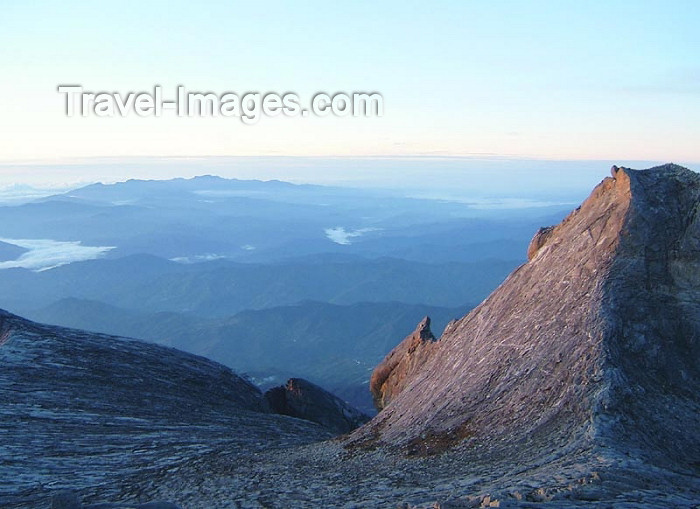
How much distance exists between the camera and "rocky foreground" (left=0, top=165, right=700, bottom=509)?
20344 mm

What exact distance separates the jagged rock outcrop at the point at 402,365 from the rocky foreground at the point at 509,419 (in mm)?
3680

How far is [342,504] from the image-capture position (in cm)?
2039

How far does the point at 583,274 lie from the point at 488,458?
10.1 metres

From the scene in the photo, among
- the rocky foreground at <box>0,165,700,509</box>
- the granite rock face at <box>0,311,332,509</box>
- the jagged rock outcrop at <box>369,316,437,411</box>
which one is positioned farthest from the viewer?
the jagged rock outcrop at <box>369,316,437,411</box>

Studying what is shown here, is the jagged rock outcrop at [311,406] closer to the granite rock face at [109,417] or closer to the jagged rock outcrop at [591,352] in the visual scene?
the granite rock face at [109,417]

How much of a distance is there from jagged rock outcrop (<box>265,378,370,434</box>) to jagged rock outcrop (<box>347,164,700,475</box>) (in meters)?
16.0

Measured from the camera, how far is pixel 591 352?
25188 mm

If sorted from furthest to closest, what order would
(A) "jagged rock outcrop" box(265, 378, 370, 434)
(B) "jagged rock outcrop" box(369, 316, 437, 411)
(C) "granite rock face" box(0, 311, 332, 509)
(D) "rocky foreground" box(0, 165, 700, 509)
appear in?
1. (A) "jagged rock outcrop" box(265, 378, 370, 434)
2. (B) "jagged rock outcrop" box(369, 316, 437, 411)
3. (C) "granite rock face" box(0, 311, 332, 509)
4. (D) "rocky foreground" box(0, 165, 700, 509)

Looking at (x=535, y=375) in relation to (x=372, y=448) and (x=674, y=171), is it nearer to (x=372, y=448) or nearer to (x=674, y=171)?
(x=372, y=448)

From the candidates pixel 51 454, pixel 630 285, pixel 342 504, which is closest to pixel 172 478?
pixel 51 454

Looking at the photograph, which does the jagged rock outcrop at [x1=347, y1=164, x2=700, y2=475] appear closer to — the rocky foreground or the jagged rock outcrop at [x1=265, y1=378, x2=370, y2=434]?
the rocky foreground

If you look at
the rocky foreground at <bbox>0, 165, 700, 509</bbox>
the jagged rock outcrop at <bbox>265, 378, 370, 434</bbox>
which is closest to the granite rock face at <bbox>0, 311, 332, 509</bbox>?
the rocky foreground at <bbox>0, 165, 700, 509</bbox>

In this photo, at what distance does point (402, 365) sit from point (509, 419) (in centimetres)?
2014

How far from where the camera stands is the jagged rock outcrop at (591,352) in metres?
22.4
